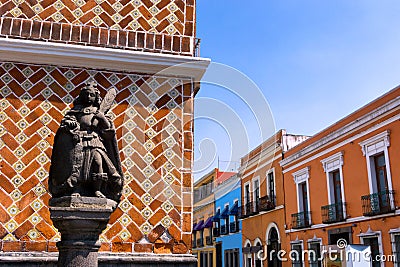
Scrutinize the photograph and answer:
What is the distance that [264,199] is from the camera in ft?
57.0

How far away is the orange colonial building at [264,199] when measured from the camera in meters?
16.7

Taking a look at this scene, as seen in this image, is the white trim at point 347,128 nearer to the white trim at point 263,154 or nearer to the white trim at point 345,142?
the white trim at point 345,142

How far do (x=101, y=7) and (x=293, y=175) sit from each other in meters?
12.2

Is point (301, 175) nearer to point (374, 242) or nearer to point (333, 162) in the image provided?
point (333, 162)

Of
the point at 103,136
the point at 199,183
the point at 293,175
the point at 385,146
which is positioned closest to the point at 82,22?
the point at 103,136

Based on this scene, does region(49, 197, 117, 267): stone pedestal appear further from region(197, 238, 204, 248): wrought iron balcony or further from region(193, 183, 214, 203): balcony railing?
region(197, 238, 204, 248): wrought iron balcony

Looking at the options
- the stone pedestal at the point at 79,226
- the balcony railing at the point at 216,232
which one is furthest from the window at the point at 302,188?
the stone pedestal at the point at 79,226

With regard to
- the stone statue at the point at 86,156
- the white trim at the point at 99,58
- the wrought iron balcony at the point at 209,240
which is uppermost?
the white trim at the point at 99,58

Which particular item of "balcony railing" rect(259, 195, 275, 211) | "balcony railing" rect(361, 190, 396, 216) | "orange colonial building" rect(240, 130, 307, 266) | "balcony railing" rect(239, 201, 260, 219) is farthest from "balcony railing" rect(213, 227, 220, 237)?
"balcony railing" rect(361, 190, 396, 216)

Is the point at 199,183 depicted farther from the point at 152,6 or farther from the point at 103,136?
the point at 103,136

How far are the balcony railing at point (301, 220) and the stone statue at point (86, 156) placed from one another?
1246cm

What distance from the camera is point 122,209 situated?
4312mm

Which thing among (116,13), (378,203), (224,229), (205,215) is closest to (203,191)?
(205,215)

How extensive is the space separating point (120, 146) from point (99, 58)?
3.11 feet
